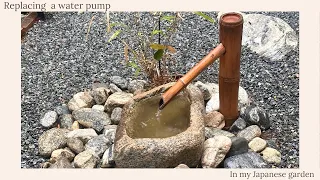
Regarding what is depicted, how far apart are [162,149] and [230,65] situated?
657mm

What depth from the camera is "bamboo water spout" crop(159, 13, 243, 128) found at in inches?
116

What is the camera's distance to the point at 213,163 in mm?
2859

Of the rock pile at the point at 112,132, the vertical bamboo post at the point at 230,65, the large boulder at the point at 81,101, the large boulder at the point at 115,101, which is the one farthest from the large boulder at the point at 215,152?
the large boulder at the point at 81,101

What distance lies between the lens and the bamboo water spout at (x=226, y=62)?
2950mm

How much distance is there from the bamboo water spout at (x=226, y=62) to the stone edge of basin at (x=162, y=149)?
220 mm

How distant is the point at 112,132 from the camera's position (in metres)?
3.15

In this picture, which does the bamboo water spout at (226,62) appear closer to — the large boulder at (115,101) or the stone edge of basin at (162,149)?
the stone edge of basin at (162,149)

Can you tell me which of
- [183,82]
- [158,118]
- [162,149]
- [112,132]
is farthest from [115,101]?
[162,149]

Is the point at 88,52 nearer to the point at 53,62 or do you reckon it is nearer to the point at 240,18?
the point at 53,62

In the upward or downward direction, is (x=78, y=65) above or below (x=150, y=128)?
above

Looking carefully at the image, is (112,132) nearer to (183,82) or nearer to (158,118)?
(158,118)

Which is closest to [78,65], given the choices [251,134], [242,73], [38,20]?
[38,20]

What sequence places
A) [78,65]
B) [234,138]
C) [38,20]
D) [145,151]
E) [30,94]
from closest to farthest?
[145,151], [234,138], [30,94], [78,65], [38,20]

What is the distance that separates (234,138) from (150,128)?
1.47 ft
